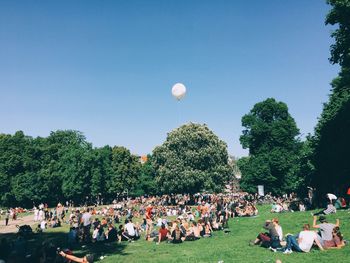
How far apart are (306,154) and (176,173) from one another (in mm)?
27690

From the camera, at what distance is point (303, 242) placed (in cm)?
1470

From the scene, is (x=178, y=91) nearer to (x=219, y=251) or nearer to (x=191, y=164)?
(x=191, y=164)

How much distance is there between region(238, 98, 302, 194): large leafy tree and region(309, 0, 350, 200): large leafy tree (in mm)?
21435

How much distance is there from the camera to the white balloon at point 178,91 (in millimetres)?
46188

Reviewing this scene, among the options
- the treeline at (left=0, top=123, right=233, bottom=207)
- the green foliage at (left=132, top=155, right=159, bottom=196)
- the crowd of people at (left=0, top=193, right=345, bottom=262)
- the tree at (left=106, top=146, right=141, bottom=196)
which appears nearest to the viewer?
the crowd of people at (left=0, top=193, right=345, bottom=262)

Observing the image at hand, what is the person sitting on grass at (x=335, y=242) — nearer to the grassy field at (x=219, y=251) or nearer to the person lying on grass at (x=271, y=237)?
the grassy field at (x=219, y=251)

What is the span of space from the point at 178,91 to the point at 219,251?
31896 millimetres

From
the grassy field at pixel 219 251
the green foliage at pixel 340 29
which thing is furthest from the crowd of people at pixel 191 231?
the green foliage at pixel 340 29

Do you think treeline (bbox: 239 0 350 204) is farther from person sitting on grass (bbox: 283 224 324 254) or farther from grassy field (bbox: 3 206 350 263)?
person sitting on grass (bbox: 283 224 324 254)

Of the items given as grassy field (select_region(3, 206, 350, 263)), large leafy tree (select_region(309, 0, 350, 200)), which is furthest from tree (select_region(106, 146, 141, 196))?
grassy field (select_region(3, 206, 350, 263))

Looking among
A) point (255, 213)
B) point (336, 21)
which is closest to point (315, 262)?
point (255, 213)

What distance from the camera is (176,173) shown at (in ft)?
207

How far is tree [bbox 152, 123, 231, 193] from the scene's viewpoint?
62375 mm

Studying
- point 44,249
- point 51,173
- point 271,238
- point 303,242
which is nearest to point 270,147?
point 51,173
